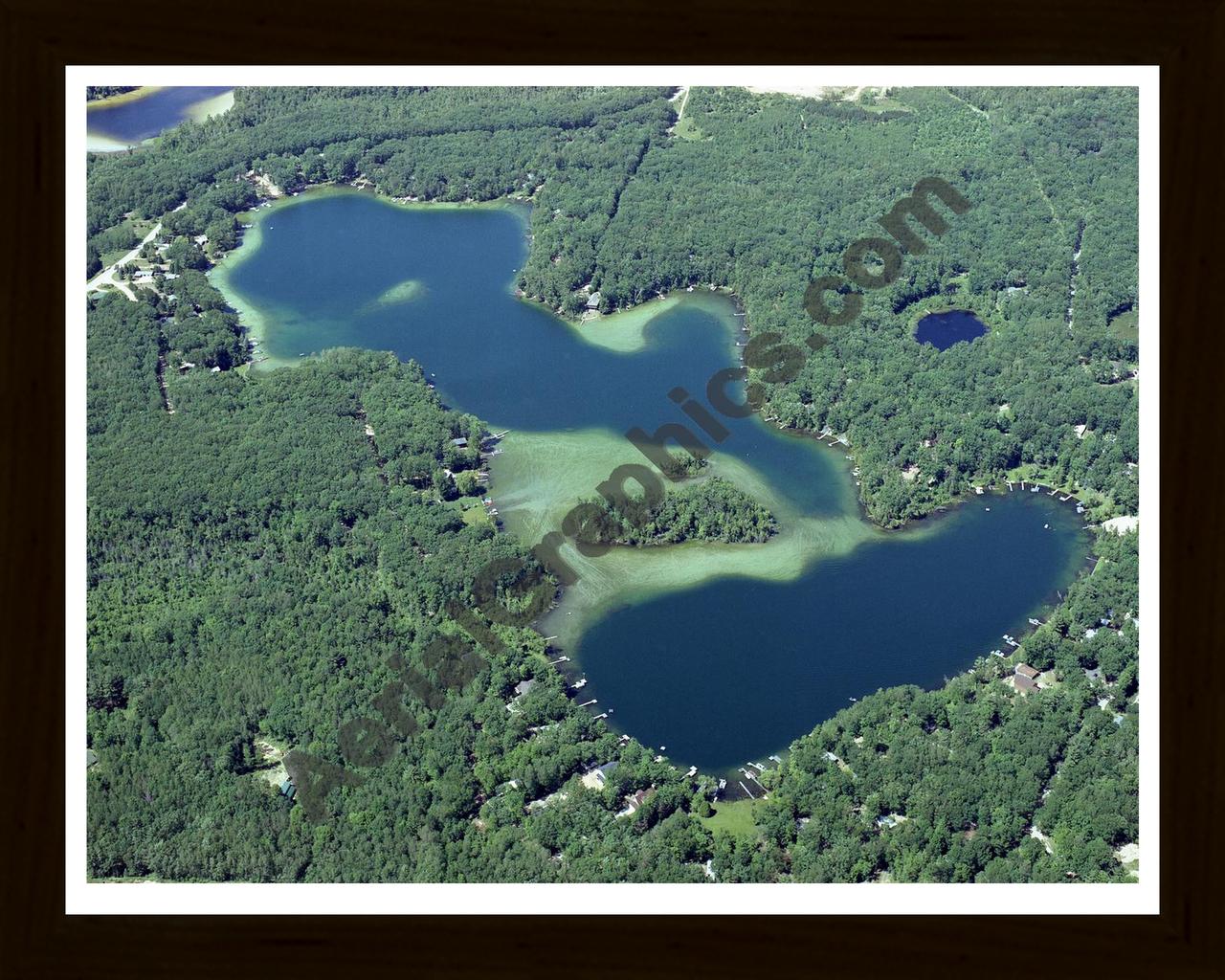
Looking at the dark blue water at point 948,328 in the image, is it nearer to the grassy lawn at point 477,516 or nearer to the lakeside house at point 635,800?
the grassy lawn at point 477,516

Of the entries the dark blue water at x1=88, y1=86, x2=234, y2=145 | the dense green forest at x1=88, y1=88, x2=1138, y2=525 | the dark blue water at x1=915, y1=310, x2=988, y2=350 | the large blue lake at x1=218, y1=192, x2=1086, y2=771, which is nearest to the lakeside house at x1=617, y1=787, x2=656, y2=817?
the large blue lake at x1=218, y1=192, x2=1086, y2=771

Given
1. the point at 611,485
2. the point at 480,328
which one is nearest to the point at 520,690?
the point at 611,485

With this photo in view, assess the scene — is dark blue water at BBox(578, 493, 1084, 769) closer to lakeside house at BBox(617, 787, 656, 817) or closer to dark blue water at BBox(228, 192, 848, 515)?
lakeside house at BBox(617, 787, 656, 817)

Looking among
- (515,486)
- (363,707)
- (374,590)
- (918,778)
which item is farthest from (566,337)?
(918,778)

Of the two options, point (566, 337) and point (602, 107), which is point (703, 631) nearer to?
point (566, 337)

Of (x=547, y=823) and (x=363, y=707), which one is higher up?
(x=363, y=707)
